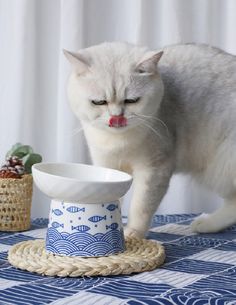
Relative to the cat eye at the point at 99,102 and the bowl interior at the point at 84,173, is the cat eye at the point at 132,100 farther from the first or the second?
the bowl interior at the point at 84,173

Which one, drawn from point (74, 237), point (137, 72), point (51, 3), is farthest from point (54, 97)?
point (74, 237)

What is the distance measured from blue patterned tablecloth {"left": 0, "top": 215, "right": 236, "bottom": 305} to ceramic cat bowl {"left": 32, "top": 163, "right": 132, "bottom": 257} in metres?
0.08

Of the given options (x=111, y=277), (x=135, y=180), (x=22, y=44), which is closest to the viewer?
(x=111, y=277)

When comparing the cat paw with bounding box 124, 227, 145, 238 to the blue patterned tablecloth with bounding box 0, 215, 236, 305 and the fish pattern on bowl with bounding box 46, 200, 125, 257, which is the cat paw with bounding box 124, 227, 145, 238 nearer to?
the blue patterned tablecloth with bounding box 0, 215, 236, 305

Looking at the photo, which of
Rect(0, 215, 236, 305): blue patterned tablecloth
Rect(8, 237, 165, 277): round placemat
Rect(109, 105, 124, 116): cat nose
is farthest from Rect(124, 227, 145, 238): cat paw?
Rect(109, 105, 124, 116): cat nose

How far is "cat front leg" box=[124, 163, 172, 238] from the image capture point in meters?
1.53

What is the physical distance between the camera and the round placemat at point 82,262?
1103 millimetres

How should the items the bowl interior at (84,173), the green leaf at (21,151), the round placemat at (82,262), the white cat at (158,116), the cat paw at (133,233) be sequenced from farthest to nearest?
the green leaf at (21,151)
the cat paw at (133,233)
the white cat at (158,116)
the bowl interior at (84,173)
the round placemat at (82,262)

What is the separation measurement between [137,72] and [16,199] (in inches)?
20.0

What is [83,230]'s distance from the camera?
116cm

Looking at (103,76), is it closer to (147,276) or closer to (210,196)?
(147,276)

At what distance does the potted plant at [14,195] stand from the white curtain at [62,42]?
422 mm

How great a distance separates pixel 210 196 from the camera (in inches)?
91.0

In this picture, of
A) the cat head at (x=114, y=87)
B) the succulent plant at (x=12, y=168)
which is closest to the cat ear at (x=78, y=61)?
the cat head at (x=114, y=87)
